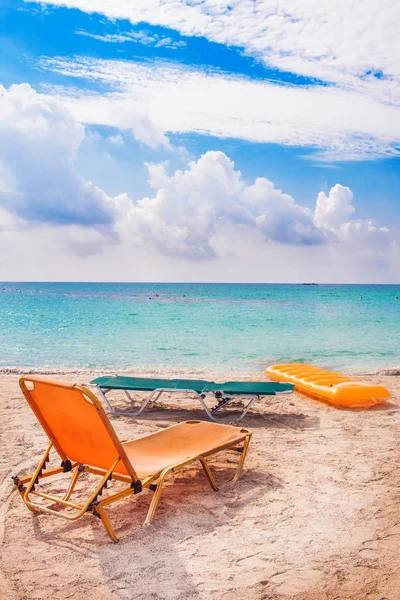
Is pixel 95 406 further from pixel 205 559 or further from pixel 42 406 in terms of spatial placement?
pixel 205 559

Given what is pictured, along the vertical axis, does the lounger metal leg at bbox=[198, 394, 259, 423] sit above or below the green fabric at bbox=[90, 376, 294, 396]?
below

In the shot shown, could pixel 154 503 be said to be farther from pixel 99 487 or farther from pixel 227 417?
pixel 227 417

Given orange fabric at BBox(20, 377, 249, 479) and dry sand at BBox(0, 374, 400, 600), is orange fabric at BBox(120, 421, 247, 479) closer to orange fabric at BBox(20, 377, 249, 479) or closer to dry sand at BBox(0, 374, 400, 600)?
orange fabric at BBox(20, 377, 249, 479)

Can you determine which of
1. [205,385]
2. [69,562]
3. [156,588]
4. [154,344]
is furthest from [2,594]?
[154,344]

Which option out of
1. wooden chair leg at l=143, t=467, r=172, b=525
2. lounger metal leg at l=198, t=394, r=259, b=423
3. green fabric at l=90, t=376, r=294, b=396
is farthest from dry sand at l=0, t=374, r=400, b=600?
green fabric at l=90, t=376, r=294, b=396

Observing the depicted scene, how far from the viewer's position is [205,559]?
3455mm

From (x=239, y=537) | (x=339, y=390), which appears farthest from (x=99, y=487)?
(x=339, y=390)

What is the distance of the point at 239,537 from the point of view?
12.3 ft

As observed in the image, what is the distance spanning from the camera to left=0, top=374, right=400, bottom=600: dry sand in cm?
316

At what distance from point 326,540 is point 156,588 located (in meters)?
1.26

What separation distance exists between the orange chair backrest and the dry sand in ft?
1.72

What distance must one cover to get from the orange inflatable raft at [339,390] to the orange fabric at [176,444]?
10.6 feet

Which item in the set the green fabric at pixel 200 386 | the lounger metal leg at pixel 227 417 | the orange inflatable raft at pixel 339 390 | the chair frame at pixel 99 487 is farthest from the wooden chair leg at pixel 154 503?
the orange inflatable raft at pixel 339 390

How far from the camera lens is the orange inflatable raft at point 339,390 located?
789 cm
